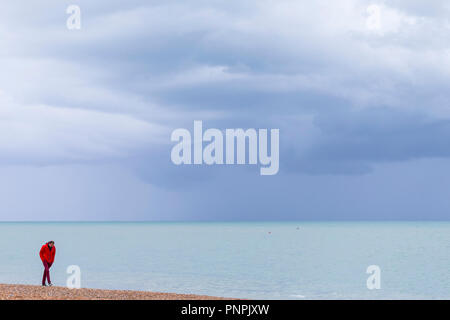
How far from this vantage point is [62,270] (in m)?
58.4

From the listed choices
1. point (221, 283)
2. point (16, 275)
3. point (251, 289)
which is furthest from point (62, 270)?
point (251, 289)

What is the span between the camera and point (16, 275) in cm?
5331

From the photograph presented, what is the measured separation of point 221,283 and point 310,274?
15.4 m

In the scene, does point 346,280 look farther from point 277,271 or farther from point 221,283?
point 221,283

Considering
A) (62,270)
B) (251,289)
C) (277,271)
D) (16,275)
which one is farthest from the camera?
(277,271)

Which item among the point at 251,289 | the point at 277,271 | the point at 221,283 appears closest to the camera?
the point at 251,289
